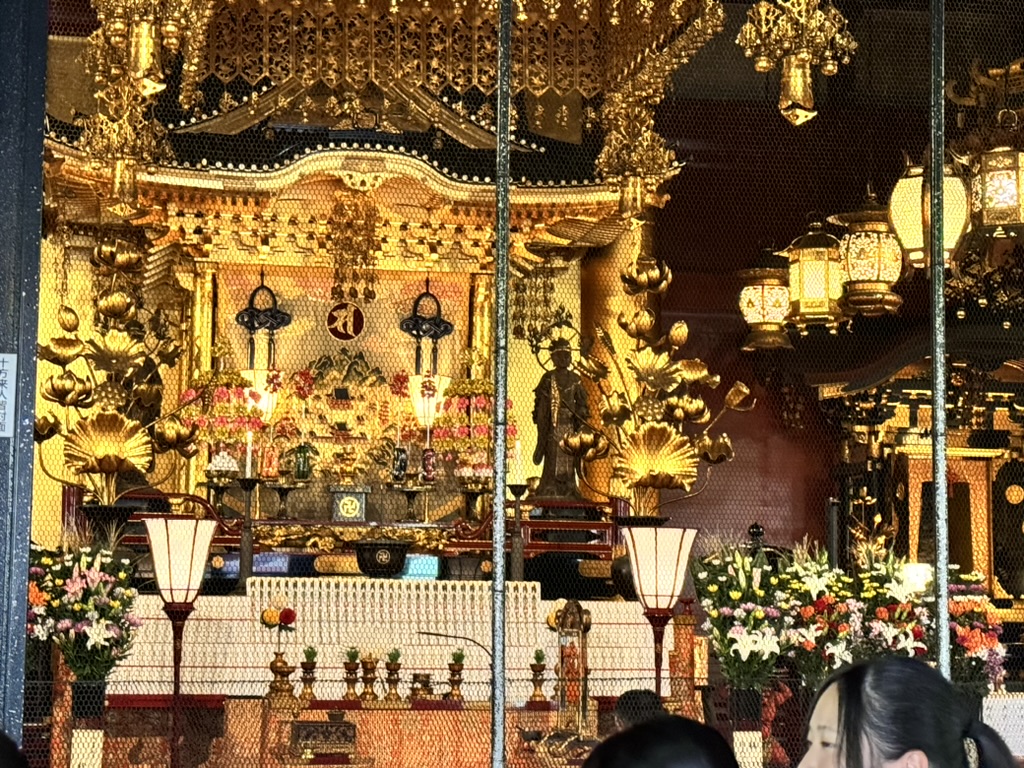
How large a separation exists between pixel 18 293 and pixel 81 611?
69.7 inches

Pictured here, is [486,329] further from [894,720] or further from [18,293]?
[894,720]

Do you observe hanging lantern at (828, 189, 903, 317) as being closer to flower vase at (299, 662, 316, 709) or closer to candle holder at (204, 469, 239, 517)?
flower vase at (299, 662, 316, 709)

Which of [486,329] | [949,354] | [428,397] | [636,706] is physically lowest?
[636,706]

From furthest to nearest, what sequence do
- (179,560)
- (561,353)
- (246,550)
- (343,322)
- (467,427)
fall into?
(343,322) < (467,427) < (561,353) < (246,550) < (179,560)

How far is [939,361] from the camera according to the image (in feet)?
13.1

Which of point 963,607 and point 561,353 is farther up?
point 561,353

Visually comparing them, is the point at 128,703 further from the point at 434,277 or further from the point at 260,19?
the point at 434,277

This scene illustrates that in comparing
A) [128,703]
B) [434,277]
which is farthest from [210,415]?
[128,703]

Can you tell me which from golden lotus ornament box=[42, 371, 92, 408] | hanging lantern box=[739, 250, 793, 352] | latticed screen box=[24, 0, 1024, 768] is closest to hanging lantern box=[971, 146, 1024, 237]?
latticed screen box=[24, 0, 1024, 768]

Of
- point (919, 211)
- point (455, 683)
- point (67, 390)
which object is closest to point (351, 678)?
point (455, 683)

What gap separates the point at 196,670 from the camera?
584cm

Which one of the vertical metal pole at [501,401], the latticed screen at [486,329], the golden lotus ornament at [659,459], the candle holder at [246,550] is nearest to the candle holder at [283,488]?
the latticed screen at [486,329]

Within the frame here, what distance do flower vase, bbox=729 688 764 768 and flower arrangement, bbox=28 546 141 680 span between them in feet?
5.55

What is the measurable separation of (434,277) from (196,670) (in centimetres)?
Result: 394
